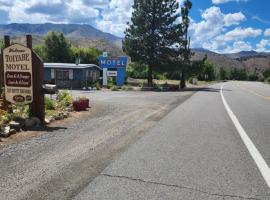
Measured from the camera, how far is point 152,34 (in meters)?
50.3

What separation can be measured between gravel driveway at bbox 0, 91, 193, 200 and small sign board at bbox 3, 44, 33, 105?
140cm

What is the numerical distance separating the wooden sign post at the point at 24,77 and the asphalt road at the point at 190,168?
11.0ft

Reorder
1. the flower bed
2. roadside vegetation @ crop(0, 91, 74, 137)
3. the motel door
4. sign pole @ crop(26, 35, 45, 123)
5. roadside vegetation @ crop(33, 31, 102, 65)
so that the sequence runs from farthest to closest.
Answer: roadside vegetation @ crop(33, 31, 102, 65) < the motel door < the flower bed < sign pole @ crop(26, 35, 45, 123) < roadside vegetation @ crop(0, 91, 74, 137)

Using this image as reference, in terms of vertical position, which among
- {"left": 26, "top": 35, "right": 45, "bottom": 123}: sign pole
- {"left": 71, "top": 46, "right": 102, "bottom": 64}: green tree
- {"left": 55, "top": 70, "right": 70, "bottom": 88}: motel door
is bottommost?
{"left": 55, "top": 70, "right": 70, "bottom": 88}: motel door

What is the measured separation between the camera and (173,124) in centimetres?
1329

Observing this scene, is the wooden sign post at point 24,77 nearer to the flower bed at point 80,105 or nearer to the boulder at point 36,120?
the boulder at point 36,120

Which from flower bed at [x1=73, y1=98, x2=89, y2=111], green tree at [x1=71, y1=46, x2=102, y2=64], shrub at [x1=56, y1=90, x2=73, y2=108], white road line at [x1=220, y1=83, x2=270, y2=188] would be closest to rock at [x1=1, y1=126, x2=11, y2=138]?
white road line at [x1=220, y1=83, x2=270, y2=188]

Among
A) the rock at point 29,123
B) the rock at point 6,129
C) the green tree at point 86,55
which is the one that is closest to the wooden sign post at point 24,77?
the rock at point 29,123

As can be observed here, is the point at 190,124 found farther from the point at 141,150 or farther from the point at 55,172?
the point at 55,172

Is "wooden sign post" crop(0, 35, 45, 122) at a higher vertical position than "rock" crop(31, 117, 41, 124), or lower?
higher

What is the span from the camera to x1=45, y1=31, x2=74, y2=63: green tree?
75.9 m

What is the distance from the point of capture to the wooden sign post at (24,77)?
12.5 meters

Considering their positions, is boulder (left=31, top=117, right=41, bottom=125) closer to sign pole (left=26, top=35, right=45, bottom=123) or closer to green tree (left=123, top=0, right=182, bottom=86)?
sign pole (left=26, top=35, right=45, bottom=123)

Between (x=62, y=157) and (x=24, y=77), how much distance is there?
5270 millimetres
